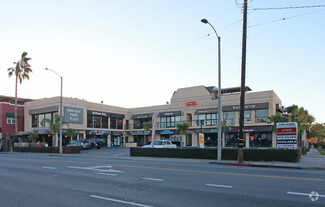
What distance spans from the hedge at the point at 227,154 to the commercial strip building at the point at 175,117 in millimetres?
15089

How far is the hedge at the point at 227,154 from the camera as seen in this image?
19.2 metres

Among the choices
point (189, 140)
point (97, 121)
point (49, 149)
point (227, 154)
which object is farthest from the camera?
point (97, 121)

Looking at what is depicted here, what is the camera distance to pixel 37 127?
4759cm

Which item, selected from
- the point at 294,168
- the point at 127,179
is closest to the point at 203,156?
the point at 294,168

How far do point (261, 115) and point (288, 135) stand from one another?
67.3 feet

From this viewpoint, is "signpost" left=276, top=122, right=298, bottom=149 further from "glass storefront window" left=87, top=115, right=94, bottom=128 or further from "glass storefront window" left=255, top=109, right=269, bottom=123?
"glass storefront window" left=87, top=115, right=94, bottom=128

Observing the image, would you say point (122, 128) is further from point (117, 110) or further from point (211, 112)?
point (211, 112)

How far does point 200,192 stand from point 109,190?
116 inches

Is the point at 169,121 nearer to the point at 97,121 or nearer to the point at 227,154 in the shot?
the point at 97,121

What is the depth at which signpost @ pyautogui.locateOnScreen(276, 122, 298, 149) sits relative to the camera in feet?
64.3

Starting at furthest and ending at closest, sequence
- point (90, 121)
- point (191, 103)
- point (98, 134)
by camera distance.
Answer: point (98, 134) < point (90, 121) < point (191, 103)

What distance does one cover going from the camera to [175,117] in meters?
48.9

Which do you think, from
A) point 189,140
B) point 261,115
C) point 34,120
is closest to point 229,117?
point 261,115

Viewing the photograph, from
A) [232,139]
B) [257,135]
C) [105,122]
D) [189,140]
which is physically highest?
[105,122]
